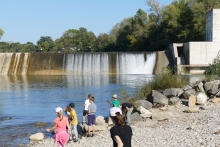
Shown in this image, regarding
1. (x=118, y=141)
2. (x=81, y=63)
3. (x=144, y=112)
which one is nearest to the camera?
(x=118, y=141)

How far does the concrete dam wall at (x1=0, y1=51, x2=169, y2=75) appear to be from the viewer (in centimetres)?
4784

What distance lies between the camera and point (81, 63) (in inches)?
→ 1930

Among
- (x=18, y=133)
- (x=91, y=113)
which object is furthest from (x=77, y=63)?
(x=91, y=113)

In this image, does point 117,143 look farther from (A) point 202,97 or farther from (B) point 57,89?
(B) point 57,89

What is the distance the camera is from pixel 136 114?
14.9 meters

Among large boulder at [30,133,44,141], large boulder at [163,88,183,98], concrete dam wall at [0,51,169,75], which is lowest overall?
large boulder at [30,133,44,141]

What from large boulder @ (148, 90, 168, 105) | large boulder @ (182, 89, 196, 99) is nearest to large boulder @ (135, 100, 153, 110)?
large boulder @ (148, 90, 168, 105)

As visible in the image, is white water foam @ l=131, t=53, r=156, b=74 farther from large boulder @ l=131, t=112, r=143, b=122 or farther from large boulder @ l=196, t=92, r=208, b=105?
large boulder @ l=131, t=112, r=143, b=122

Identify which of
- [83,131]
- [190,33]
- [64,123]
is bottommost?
[83,131]

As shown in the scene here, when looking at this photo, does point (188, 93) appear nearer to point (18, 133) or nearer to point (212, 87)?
point (212, 87)

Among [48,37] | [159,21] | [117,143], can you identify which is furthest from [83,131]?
[48,37]

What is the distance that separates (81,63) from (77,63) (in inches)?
18.5

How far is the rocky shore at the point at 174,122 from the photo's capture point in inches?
422

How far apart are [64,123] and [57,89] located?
22958mm
